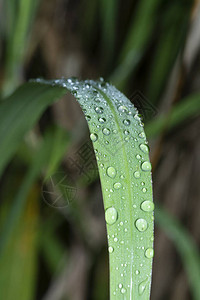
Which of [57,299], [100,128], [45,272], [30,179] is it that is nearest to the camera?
[100,128]

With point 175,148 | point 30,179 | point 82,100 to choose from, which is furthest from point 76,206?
point 82,100

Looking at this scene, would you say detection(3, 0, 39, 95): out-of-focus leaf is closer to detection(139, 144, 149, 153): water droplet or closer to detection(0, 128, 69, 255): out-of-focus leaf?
detection(0, 128, 69, 255): out-of-focus leaf

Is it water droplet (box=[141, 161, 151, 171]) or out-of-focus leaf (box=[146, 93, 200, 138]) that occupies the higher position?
out-of-focus leaf (box=[146, 93, 200, 138])

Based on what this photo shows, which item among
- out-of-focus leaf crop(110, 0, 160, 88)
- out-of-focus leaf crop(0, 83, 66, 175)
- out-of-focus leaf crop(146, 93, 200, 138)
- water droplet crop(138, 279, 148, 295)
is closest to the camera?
water droplet crop(138, 279, 148, 295)

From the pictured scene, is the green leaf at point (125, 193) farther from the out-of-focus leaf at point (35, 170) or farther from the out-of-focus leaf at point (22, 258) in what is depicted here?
the out-of-focus leaf at point (22, 258)

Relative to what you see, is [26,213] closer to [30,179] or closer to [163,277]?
[30,179]

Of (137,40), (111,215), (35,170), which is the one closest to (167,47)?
(137,40)

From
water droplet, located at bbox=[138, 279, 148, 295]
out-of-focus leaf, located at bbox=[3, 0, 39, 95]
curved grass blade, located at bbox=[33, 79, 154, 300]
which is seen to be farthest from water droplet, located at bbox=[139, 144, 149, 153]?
out-of-focus leaf, located at bbox=[3, 0, 39, 95]
